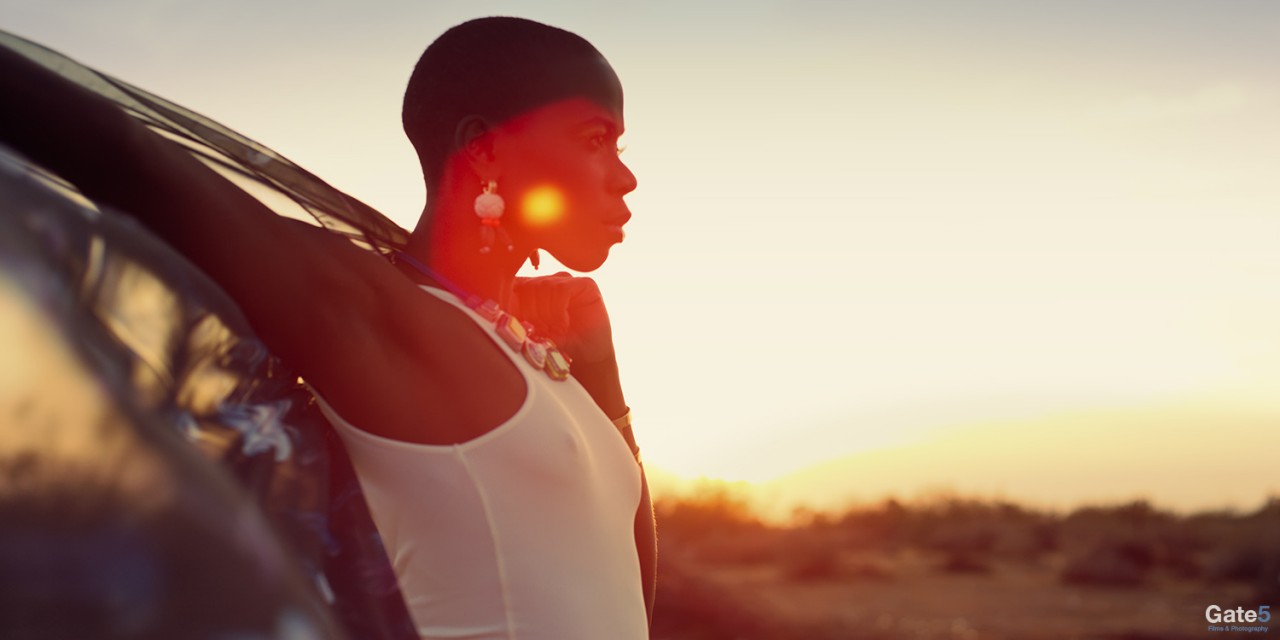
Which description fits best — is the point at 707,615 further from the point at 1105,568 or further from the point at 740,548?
the point at 740,548

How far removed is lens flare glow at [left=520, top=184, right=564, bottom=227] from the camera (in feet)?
6.79

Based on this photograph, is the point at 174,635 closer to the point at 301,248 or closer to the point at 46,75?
the point at 46,75

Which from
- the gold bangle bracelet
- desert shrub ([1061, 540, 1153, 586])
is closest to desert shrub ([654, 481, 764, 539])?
desert shrub ([1061, 540, 1153, 586])

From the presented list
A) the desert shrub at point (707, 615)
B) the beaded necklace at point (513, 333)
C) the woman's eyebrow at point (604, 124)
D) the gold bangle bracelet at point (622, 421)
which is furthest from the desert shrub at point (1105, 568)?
the beaded necklace at point (513, 333)

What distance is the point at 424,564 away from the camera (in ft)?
5.18

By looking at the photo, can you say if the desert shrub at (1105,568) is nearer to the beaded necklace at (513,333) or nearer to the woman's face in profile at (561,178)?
the woman's face in profile at (561,178)

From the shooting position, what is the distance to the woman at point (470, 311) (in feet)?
3.81

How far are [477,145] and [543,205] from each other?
0.18 metres

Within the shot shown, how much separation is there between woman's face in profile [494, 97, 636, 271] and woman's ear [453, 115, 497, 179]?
0.02 metres

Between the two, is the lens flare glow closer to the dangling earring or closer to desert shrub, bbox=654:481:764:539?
the dangling earring

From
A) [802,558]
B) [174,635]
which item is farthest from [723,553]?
[174,635]

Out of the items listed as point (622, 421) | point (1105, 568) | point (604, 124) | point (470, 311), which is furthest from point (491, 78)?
point (1105, 568)

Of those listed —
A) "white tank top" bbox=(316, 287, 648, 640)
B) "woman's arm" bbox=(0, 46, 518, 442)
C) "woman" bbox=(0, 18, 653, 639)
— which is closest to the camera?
"woman's arm" bbox=(0, 46, 518, 442)

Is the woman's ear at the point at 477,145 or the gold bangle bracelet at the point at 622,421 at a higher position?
the woman's ear at the point at 477,145
